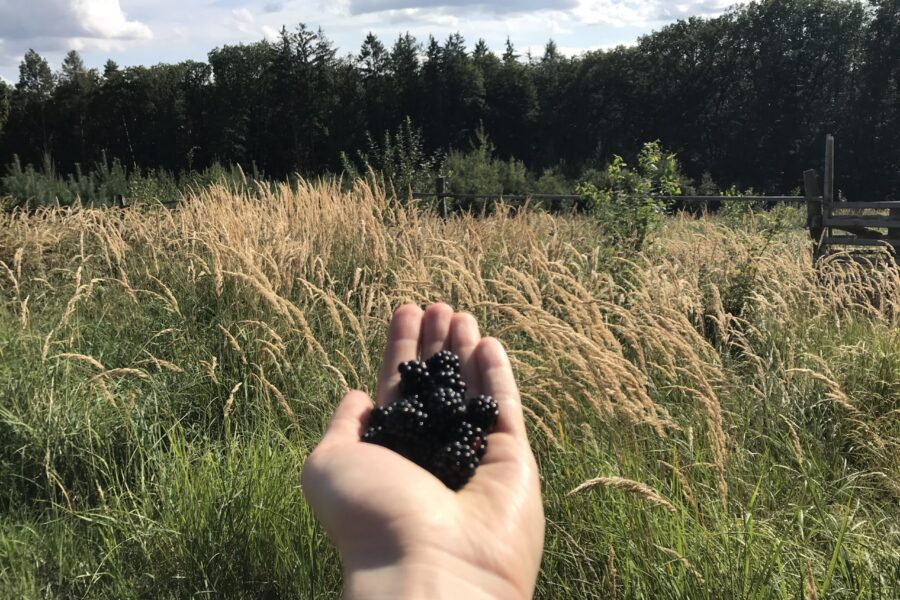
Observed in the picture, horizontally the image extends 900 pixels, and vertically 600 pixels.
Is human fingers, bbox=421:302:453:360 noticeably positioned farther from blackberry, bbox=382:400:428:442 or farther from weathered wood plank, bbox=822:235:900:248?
weathered wood plank, bbox=822:235:900:248

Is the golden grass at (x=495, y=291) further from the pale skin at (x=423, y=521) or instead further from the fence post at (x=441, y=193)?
the fence post at (x=441, y=193)

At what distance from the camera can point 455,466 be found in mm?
1875

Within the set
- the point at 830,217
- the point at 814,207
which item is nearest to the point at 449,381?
the point at 814,207

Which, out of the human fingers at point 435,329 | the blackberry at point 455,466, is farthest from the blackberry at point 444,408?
the human fingers at point 435,329

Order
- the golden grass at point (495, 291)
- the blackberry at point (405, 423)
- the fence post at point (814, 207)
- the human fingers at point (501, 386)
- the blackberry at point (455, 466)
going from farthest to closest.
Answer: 1. the fence post at point (814, 207)
2. the golden grass at point (495, 291)
3. the human fingers at point (501, 386)
4. the blackberry at point (405, 423)
5. the blackberry at point (455, 466)

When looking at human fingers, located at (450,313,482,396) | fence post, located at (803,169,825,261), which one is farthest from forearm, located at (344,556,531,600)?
fence post, located at (803,169,825,261)

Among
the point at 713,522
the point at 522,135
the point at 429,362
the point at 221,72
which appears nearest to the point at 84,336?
the point at 429,362

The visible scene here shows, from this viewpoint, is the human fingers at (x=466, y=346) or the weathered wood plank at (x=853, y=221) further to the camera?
the weathered wood plank at (x=853, y=221)

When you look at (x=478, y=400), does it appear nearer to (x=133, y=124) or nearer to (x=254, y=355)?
(x=254, y=355)

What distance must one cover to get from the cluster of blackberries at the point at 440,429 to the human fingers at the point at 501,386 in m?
0.05

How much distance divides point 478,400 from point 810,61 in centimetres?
4811

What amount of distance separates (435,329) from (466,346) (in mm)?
131

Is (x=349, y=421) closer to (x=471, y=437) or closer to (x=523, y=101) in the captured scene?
(x=471, y=437)

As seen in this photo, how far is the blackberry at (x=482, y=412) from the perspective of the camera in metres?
2.04
